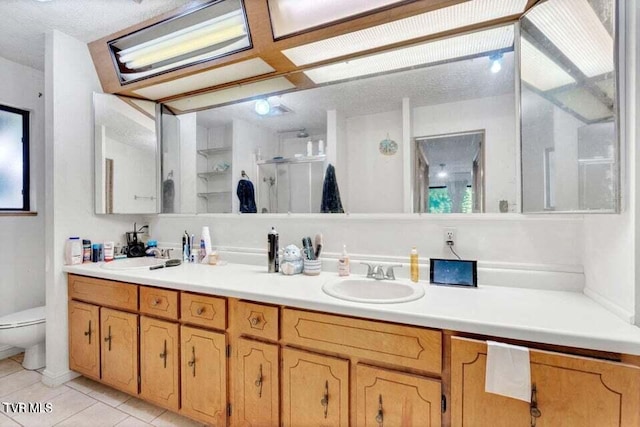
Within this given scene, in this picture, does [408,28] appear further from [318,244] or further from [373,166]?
[318,244]

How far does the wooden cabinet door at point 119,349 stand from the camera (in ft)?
5.29

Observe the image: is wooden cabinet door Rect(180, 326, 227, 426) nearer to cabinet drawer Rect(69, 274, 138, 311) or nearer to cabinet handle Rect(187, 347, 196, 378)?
cabinet handle Rect(187, 347, 196, 378)

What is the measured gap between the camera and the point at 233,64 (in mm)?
1687

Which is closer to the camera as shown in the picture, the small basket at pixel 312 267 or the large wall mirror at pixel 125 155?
the small basket at pixel 312 267

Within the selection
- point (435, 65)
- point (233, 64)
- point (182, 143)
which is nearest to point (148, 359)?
point (182, 143)

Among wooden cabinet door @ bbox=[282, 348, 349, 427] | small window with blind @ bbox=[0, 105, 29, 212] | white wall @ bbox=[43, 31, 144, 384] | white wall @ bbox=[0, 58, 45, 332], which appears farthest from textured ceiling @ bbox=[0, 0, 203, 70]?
wooden cabinet door @ bbox=[282, 348, 349, 427]

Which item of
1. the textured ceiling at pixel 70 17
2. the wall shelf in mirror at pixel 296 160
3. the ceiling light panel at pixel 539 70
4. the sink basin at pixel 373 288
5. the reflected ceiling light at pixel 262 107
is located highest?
the textured ceiling at pixel 70 17

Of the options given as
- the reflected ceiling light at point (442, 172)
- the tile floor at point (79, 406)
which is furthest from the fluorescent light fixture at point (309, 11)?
the tile floor at point (79, 406)

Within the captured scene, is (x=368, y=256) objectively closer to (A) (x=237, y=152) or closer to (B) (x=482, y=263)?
(B) (x=482, y=263)

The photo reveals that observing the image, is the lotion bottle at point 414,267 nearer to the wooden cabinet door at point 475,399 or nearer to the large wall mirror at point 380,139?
the large wall mirror at point 380,139

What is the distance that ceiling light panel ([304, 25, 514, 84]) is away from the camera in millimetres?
1374

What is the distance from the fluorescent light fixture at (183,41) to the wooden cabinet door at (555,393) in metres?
1.84

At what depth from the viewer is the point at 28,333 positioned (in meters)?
1.95

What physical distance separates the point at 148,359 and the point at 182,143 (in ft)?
5.15
